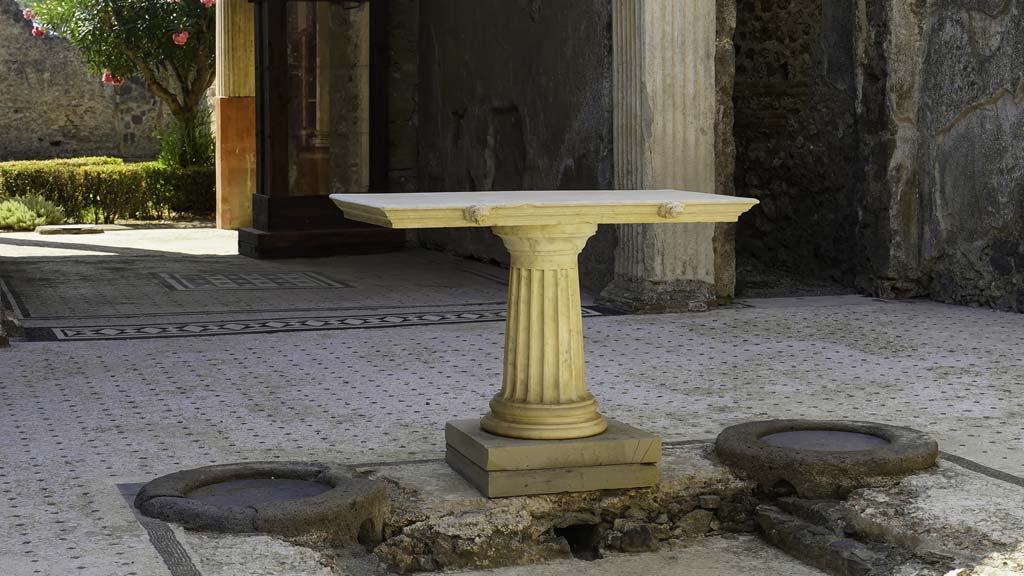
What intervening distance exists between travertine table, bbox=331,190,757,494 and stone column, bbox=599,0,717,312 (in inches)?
118

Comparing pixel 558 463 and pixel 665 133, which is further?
pixel 665 133

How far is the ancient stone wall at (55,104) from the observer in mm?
15562

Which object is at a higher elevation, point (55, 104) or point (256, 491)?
point (55, 104)

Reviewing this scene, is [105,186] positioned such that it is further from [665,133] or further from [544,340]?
[544,340]

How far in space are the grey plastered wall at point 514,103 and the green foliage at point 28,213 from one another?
3.65 meters

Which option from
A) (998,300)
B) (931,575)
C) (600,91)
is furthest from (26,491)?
(998,300)

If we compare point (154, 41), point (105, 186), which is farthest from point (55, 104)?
point (105, 186)

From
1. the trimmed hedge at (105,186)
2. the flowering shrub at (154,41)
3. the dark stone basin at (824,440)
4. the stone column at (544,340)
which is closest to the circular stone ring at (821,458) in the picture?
the dark stone basin at (824,440)

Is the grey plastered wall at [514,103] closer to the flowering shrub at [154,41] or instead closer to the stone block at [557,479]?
the stone block at [557,479]

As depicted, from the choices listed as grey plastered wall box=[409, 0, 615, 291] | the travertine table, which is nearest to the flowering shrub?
grey plastered wall box=[409, 0, 615, 291]

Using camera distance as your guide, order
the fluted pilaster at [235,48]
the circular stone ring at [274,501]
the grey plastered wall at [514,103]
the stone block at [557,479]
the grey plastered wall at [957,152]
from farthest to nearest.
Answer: the fluted pilaster at [235,48]
the grey plastered wall at [514,103]
the grey plastered wall at [957,152]
the stone block at [557,479]
the circular stone ring at [274,501]

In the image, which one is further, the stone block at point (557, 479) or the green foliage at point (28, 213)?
the green foliage at point (28, 213)

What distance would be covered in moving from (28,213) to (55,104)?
199 inches

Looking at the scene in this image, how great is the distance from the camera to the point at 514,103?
771cm
